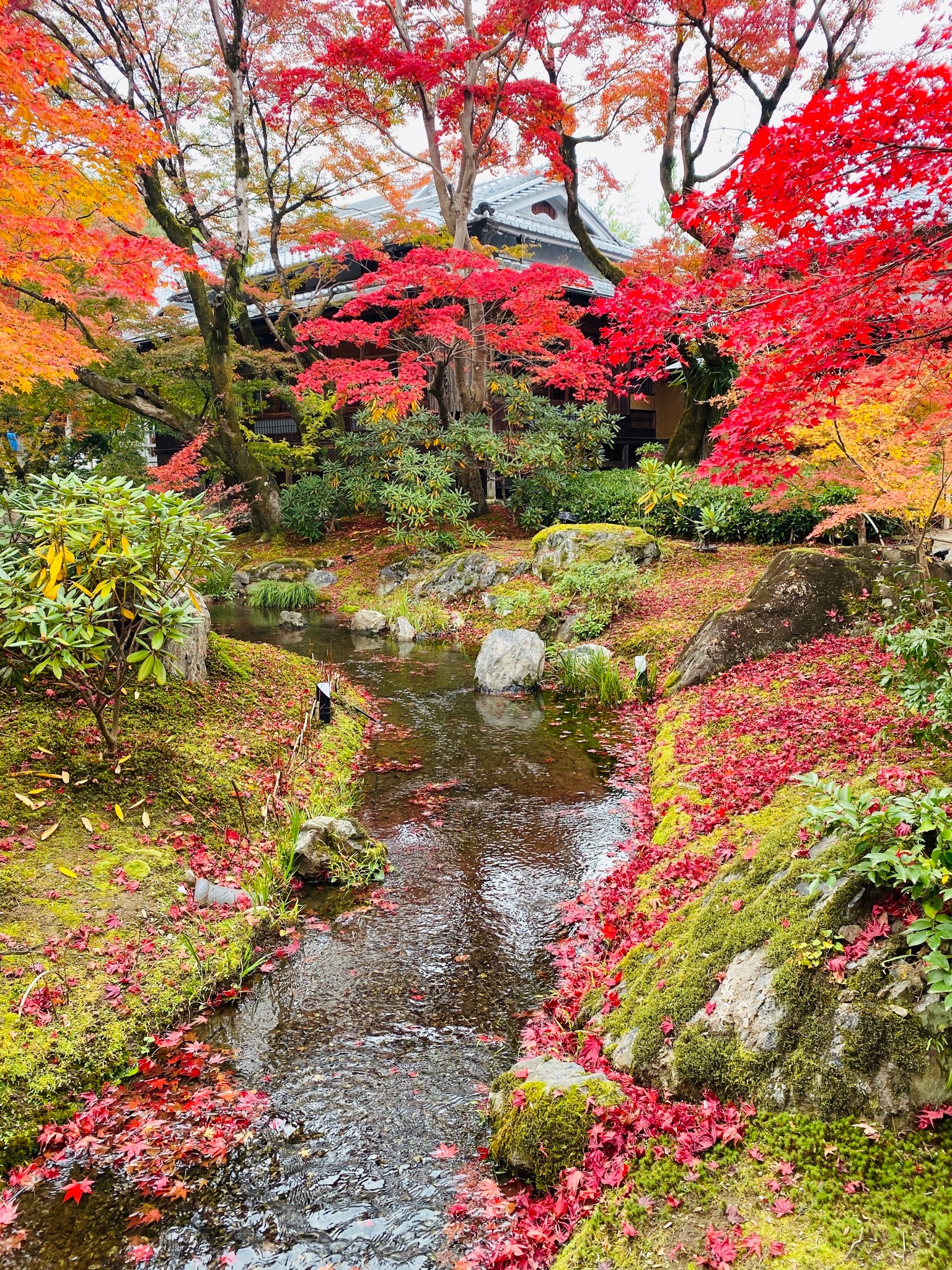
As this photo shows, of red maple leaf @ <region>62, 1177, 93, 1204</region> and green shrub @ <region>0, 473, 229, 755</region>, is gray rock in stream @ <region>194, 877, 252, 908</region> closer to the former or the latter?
green shrub @ <region>0, 473, 229, 755</region>

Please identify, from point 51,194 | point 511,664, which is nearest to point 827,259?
point 511,664

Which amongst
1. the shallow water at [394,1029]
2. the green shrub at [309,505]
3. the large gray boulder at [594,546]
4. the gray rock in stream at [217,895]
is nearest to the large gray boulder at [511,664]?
the shallow water at [394,1029]

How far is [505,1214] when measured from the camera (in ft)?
8.99

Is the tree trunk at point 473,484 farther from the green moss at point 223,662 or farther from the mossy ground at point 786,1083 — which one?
the mossy ground at point 786,1083

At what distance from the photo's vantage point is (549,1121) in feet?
9.31

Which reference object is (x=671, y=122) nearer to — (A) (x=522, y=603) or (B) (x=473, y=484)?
(B) (x=473, y=484)

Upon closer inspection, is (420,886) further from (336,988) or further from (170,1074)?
(170,1074)

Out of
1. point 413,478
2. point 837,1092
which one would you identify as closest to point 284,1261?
point 837,1092

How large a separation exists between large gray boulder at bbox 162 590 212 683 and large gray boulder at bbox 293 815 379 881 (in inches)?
66.6

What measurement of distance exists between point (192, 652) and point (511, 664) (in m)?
4.31

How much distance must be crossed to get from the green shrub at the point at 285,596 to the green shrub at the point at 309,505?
283 cm

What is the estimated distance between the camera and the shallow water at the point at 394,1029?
8.96 feet

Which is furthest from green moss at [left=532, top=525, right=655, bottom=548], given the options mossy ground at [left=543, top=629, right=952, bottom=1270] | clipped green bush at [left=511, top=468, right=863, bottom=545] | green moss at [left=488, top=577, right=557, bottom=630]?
mossy ground at [left=543, top=629, right=952, bottom=1270]

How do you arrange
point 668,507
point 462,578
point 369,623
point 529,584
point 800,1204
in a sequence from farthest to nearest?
point 668,507 → point 462,578 → point 369,623 → point 529,584 → point 800,1204
